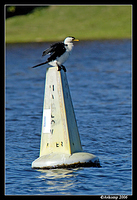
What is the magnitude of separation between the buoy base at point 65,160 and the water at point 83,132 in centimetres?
10

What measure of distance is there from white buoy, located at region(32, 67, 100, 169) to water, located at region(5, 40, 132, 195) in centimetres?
17

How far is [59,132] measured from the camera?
8.82 meters

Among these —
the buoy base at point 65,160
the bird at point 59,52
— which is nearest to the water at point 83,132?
the buoy base at point 65,160

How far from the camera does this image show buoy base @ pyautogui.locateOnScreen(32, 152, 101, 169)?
→ 861 centimetres

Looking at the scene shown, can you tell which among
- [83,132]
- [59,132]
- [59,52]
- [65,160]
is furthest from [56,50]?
[83,132]

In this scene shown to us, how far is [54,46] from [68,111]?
1.25 meters

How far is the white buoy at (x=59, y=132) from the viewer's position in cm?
867

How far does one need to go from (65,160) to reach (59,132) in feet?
1.80

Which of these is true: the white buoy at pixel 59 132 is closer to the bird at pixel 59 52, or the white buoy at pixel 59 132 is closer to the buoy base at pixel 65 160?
the buoy base at pixel 65 160

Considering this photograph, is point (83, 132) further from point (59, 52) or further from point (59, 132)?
point (59, 52)

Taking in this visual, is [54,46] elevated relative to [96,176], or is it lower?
elevated

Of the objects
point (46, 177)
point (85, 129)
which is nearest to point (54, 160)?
point (46, 177)

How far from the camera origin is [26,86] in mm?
23500
